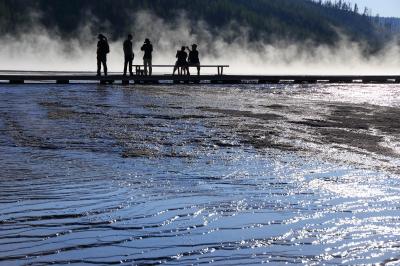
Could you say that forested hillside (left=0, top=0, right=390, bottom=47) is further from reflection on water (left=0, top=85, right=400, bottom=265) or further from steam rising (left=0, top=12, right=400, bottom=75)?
→ reflection on water (left=0, top=85, right=400, bottom=265)

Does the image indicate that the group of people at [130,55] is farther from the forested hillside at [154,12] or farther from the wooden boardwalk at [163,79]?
the forested hillside at [154,12]

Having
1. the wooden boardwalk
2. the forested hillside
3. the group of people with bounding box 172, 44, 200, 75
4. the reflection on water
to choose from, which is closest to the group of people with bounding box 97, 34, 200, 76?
the group of people with bounding box 172, 44, 200, 75

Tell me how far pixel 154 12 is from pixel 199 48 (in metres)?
10.5

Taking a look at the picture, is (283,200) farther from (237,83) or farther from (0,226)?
(237,83)

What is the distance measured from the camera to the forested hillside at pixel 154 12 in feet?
399

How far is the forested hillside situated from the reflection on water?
10870cm

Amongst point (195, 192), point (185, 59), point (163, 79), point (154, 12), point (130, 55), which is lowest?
point (163, 79)

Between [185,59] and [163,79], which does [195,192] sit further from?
[185,59]

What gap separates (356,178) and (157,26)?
129546mm

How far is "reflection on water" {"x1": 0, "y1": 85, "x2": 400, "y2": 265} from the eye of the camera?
4367 mm

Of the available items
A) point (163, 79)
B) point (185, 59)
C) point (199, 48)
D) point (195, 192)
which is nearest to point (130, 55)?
point (163, 79)

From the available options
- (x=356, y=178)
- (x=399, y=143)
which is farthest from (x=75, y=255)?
(x=399, y=143)

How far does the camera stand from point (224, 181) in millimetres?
6840

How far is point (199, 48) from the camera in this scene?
138m
